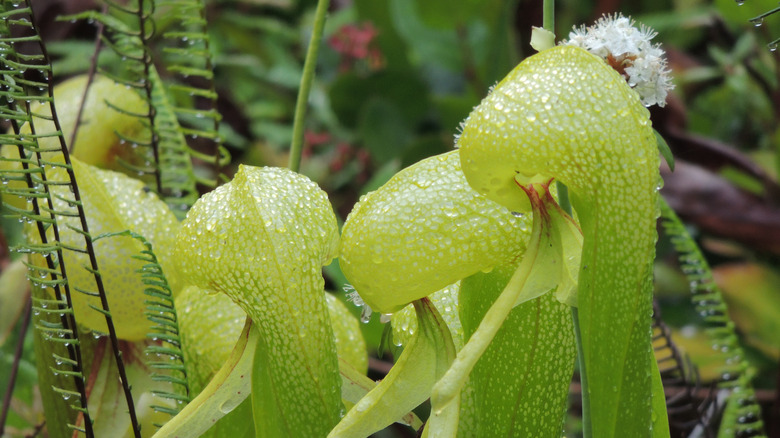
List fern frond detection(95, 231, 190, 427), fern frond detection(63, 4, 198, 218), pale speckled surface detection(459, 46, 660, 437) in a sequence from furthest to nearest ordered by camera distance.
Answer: fern frond detection(63, 4, 198, 218), fern frond detection(95, 231, 190, 427), pale speckled surface detection(459, 46, 660, 437)

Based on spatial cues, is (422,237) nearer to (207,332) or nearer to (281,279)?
(281,279)

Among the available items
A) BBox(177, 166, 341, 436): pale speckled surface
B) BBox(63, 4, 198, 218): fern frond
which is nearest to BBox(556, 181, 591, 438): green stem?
BBox(177, 166, 341, 436): pale speckled surface

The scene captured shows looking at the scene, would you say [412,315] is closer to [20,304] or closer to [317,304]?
[317,304]

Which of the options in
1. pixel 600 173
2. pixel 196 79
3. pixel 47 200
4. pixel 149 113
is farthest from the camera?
pixel 196 79

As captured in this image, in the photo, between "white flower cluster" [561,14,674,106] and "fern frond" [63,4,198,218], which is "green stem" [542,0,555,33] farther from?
"fern frond" [63,4,198,218]

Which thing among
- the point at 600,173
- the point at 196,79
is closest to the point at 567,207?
the point at 600,173

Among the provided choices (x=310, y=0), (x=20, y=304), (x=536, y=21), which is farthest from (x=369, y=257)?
(x=310, y=0)

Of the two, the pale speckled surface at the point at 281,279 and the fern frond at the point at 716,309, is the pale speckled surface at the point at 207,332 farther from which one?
the fern frond at the point at 716,309
